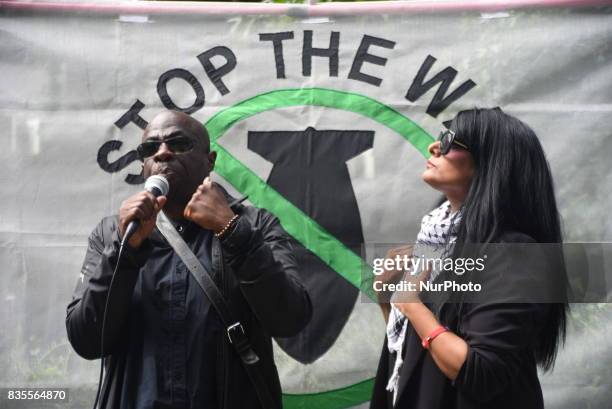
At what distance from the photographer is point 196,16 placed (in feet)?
11.2

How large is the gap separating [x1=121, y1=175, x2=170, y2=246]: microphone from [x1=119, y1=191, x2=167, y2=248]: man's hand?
0.6 inches

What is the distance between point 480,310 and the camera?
2217 mm

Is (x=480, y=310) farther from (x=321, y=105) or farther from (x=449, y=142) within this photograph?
A: (x=321, y=105)

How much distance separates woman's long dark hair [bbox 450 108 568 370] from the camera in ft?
7.58

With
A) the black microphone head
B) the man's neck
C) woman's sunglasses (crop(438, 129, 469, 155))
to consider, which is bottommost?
the man's neck

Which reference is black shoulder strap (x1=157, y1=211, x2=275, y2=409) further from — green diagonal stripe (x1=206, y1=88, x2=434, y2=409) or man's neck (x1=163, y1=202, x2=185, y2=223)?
green diagonal stripe (x1=206, y1=88, x2=434, y2=409)

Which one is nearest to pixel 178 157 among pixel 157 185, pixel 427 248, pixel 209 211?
pixel 157 185

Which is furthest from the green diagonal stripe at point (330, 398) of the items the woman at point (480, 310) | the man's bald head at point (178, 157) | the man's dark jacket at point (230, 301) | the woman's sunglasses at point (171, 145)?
the woman's sunglasses at point (171, 145)

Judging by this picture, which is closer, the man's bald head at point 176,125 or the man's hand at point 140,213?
the man's hand at point 140,213

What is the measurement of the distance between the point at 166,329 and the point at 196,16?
164 centimetres

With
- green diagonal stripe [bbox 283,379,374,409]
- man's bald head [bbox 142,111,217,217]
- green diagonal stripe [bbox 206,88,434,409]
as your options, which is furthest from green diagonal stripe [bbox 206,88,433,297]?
man's bald head [bbox 142,111,217,217]

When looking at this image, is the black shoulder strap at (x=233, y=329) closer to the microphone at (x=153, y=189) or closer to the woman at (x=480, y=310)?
the microphone at (x=153, y=189)

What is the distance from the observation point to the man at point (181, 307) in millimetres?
2152

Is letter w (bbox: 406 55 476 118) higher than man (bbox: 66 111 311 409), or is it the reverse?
letter w (bbox: 406 55 476 118)
